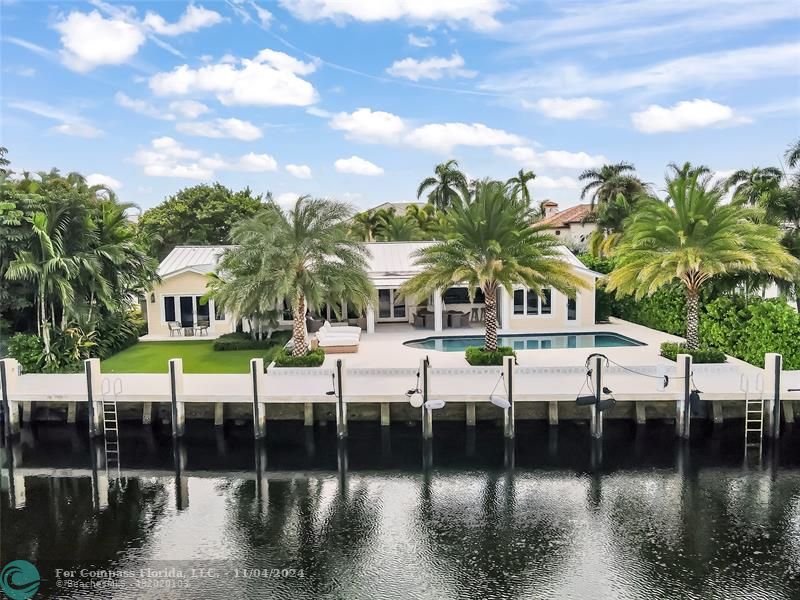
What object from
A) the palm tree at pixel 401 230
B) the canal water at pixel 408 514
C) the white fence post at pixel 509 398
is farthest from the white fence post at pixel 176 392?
the palm tree at pixel 401 230

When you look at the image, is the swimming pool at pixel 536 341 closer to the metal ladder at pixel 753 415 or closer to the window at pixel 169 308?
the metal ladder at pixel 753 415

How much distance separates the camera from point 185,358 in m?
24.8

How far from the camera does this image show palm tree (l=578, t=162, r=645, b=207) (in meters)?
45.3

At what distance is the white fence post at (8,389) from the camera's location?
1825 centimetres

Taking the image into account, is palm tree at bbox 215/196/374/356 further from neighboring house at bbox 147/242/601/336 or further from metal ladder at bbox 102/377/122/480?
neighboring house at bbox 147/242/601/336

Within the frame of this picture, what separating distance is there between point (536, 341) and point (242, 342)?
13536 millimetres

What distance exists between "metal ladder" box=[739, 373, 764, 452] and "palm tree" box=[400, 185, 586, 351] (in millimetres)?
6840

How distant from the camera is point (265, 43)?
94.4 ft

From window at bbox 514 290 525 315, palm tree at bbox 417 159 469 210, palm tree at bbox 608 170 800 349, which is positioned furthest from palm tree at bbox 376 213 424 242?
palm tree at bbox 608 170 800 349

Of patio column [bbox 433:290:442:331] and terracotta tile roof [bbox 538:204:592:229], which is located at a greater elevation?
terracotta tile roof [bbox 538:204:592:229]

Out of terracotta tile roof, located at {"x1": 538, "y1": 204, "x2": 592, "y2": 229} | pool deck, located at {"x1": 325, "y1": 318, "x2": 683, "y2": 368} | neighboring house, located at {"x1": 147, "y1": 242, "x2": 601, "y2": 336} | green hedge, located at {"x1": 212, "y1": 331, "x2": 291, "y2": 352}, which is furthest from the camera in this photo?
terracotta tile roof, located at {"x1": 538, "y1": 204, "x2": 592, "y2": 229}

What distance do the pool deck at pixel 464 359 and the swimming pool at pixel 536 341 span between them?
425mm

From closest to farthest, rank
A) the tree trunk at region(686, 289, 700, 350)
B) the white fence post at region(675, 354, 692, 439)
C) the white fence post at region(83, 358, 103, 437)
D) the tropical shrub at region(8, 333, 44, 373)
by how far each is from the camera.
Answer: the white fence post at region(675, 354, 692, 439) < the white fence post at region(83, 358, 103, 437) < the tropical shrub at region(8, 333, 44, 373) < the tree trunk at region(686, 289, 700, 350)

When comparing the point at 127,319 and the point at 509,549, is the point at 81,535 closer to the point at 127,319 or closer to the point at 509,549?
the point at 509,549
